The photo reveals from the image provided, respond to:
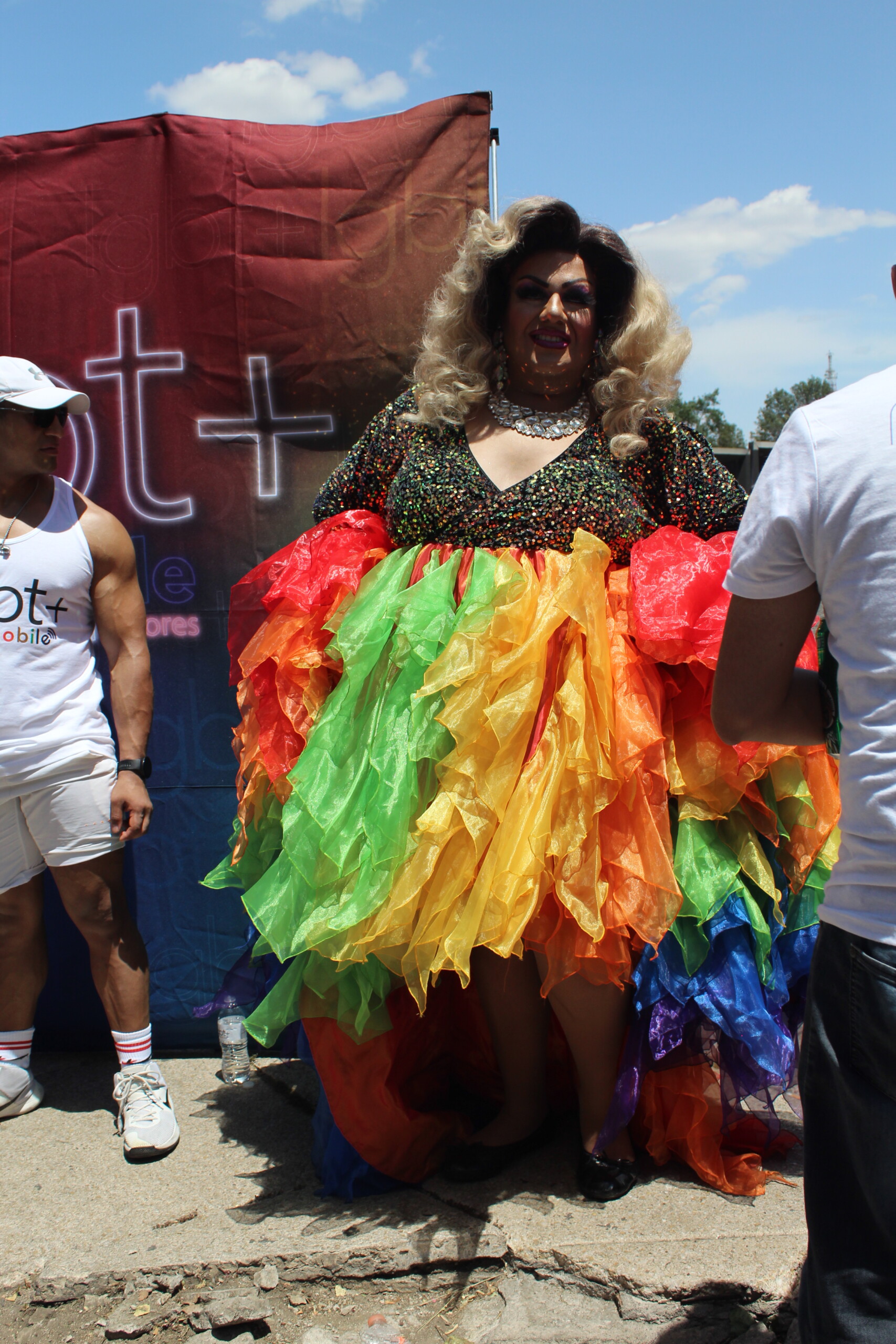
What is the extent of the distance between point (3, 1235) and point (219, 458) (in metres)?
2.09

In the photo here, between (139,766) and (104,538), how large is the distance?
0.63 m

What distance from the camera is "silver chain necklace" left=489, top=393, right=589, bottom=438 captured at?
2.38 metres

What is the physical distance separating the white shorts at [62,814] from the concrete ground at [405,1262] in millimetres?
794

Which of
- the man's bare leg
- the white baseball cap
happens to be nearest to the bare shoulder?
the white baseball cap

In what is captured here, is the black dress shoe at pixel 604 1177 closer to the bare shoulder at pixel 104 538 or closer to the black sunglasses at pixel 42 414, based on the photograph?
the bare shoulder at pixel 104 538

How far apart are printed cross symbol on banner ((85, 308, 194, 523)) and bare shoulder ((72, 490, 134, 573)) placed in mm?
334

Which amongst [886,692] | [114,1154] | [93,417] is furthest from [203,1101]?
[886,692]

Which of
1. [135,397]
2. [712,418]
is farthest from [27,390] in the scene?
[712,418]

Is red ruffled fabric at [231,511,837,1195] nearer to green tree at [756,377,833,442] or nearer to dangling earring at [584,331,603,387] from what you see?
dangling earring at [584,331,603,387]

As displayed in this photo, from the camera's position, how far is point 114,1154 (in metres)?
2.51

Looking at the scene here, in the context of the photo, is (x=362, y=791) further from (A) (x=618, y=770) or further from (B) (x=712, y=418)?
(B) (x=712, y=418)

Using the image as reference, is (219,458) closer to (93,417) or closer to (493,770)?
(93,417)

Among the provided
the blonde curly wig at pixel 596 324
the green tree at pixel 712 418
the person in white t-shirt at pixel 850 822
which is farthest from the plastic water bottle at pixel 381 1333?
the green tree at pixel 712 418

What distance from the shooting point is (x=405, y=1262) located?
6.46 ft
